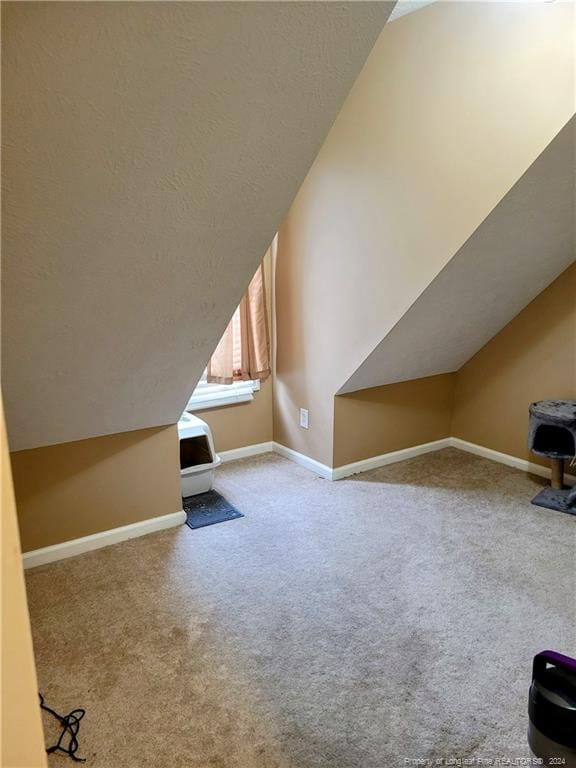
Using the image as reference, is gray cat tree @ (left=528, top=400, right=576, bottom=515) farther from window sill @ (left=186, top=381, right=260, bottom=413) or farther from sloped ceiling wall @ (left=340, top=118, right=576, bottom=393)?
window sill @ (left=186, top=381, right=260, bottom=413)

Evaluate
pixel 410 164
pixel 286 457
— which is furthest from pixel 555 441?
pixel 410 164

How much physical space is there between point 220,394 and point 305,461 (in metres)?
0.68

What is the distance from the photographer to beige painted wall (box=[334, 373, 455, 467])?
332cm

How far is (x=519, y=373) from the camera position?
3445mm

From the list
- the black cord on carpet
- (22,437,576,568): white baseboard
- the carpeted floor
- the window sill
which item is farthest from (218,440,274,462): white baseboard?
the black cord on carpet

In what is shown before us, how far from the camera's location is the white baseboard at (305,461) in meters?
3.34

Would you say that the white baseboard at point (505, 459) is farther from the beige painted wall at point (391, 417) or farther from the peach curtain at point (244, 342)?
the peach curtain at point (244, 342)

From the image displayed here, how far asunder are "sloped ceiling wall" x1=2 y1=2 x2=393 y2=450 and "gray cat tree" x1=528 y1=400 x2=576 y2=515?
6.54 ft

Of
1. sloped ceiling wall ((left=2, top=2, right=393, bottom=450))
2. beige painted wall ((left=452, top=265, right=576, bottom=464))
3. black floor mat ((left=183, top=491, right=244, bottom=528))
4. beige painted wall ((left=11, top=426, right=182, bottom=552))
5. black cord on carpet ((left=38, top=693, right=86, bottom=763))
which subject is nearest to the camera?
sloped ceiling wall ((left=2, top=2, right=393, bottom=450))

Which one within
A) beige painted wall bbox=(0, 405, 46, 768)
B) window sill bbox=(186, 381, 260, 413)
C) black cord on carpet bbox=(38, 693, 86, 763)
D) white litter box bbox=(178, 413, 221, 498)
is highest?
beige painted wall bbox=(0, 405, 46, 768)

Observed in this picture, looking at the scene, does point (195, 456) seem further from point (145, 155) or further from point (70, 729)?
point (145, 155)

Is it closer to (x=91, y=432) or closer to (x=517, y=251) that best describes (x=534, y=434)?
(x=517, y=251)

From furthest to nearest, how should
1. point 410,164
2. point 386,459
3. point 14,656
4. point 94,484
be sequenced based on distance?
point 386,459, point 94,484, point 410,164, point 14,656

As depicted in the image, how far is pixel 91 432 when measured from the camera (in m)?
2.40
